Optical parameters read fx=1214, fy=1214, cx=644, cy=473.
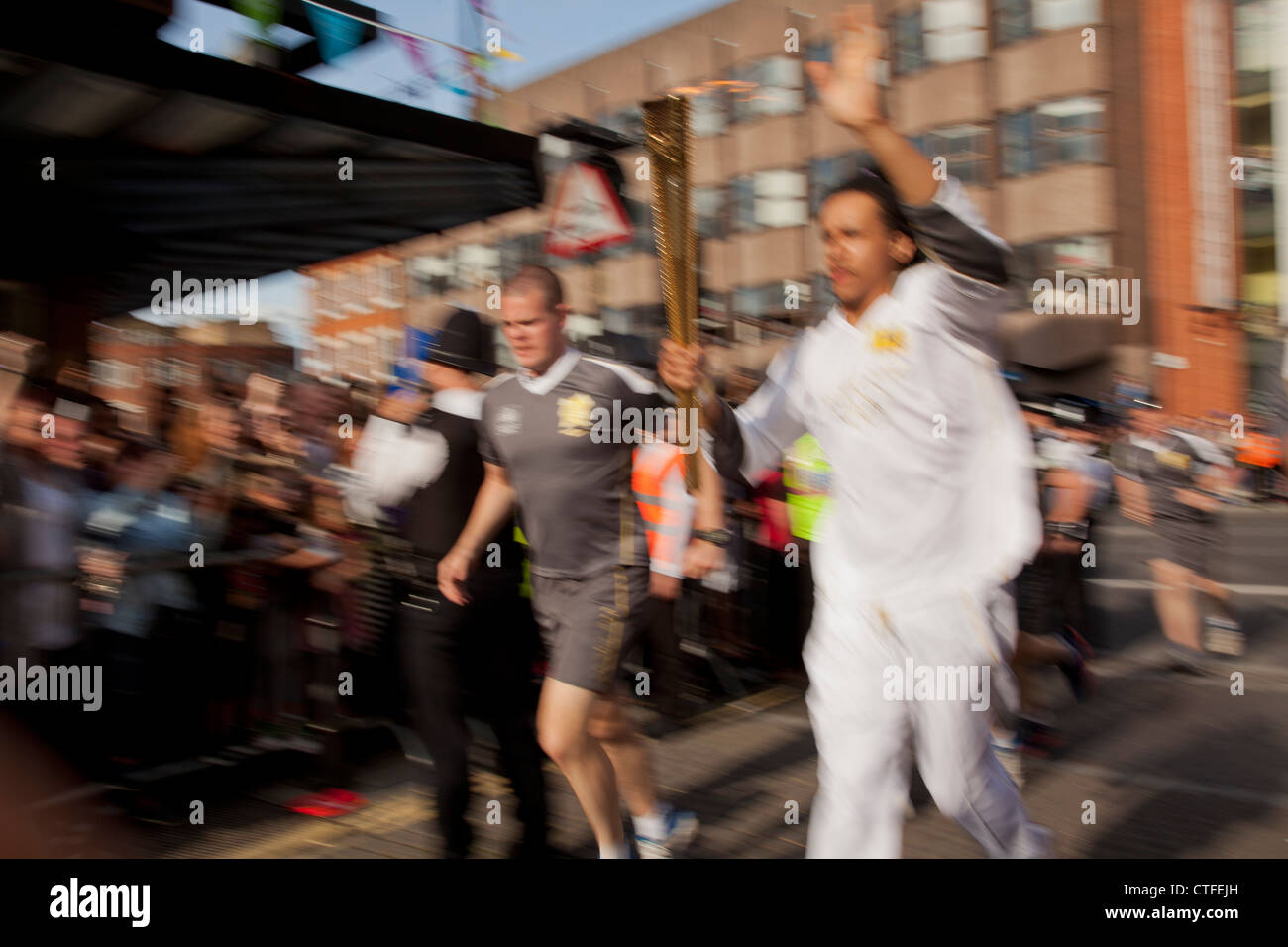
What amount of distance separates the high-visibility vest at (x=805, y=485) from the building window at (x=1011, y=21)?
1085 inches

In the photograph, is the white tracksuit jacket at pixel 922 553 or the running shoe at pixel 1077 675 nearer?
the white tracksuit jacket at pixel 922 553

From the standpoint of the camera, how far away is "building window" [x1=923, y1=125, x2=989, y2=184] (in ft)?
105

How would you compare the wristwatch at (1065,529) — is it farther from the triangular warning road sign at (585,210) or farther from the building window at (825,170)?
the building window at (825,170)

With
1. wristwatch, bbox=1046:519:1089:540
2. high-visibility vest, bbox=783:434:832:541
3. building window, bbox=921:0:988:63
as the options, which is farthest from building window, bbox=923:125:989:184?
high-visibility vest, bbox=783:434:832:541

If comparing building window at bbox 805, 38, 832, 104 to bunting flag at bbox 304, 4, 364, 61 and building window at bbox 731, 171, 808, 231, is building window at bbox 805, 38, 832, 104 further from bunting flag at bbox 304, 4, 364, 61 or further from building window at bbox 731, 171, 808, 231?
bunting flag at bbox 304, 4, 364, 61

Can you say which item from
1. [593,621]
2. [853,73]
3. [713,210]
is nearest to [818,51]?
[713,210]

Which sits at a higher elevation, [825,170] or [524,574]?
[825,170]

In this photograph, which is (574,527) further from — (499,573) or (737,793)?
(737,793)

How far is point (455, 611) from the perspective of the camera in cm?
404

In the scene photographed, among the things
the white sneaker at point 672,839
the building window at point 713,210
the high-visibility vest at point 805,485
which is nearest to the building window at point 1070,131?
the building window at point 713,210

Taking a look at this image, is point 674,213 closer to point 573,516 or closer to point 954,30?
point 573,516

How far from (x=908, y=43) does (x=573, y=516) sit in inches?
1263

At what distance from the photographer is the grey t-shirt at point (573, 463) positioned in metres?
3.90

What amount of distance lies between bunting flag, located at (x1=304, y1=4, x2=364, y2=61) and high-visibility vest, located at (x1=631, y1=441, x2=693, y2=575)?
3.40 meters
